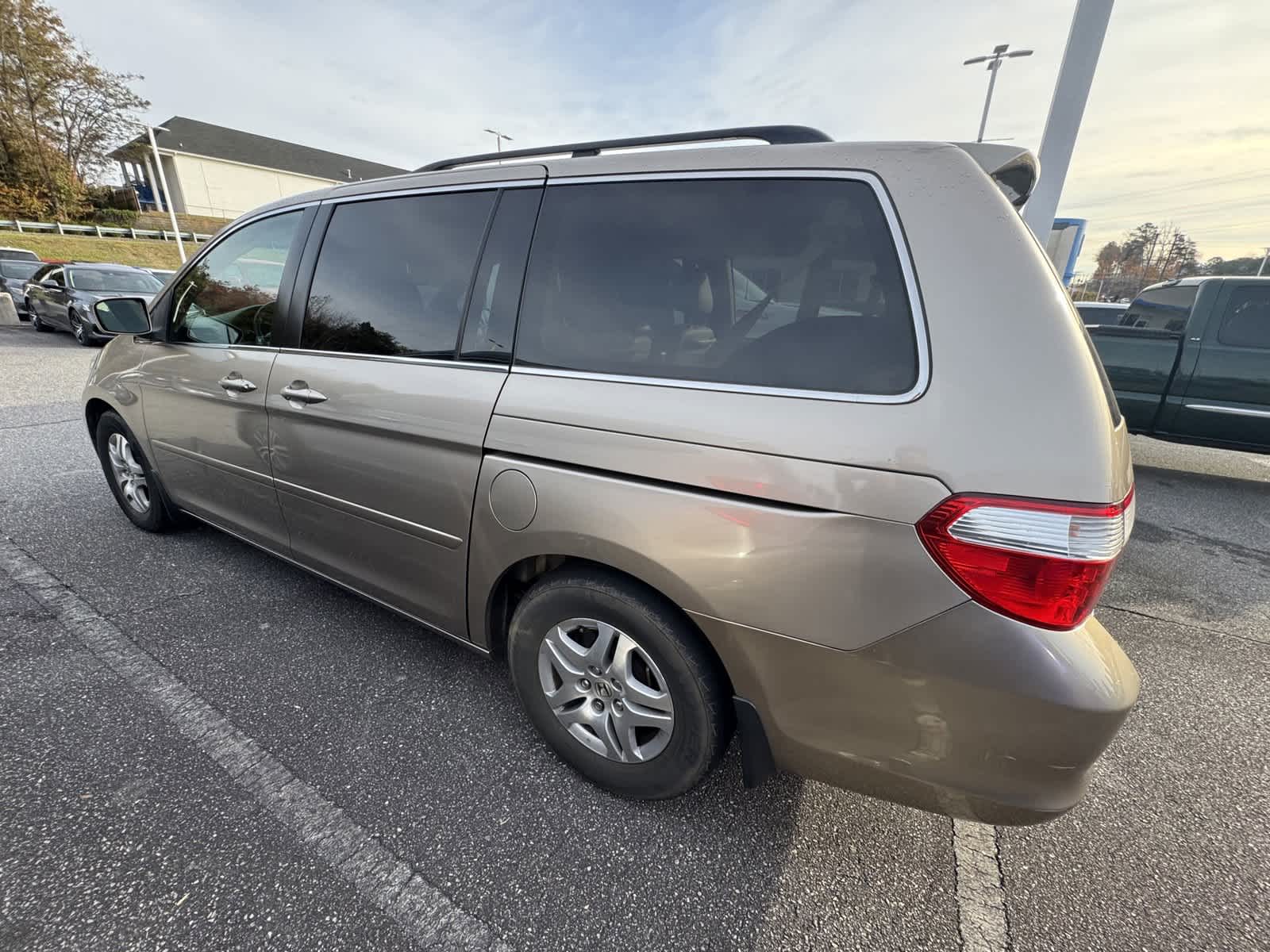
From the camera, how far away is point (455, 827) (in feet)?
5.75

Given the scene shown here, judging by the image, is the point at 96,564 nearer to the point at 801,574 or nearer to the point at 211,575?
the point at 211,575

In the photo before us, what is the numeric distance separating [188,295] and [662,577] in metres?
3.08

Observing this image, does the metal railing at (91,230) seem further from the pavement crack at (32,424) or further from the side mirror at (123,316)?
the side mirror at (123,316)

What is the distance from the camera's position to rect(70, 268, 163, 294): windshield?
1146 cm

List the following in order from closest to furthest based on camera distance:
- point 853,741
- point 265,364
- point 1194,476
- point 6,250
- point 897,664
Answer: point 897,664 < point 853,741 < point 265,364 < point 1194,476 < point 6,250

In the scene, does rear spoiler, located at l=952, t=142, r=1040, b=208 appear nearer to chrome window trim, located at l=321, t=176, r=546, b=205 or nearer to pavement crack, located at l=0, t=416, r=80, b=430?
chrome window trim, located at l=321, t=176, r=546, b=205

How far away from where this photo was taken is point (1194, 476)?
233 inches

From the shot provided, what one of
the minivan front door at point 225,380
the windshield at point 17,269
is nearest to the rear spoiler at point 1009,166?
the minivan front door at point 225,380

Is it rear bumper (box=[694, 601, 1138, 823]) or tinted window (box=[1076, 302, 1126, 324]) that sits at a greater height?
tinted window (box=[1076, 302, 1126, 324])

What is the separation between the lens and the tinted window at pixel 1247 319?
17.1ft

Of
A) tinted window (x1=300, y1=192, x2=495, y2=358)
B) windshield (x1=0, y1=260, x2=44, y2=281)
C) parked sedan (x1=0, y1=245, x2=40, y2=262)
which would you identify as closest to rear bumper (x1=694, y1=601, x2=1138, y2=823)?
tinted window (x1=300, y1=192, x2=495, y2=358)

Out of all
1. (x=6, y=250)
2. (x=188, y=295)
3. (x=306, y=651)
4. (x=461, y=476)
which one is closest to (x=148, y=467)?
(x=188, y=295)

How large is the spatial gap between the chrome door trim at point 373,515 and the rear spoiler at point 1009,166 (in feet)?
6.19

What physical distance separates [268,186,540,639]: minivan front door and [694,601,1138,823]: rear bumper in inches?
40.3
